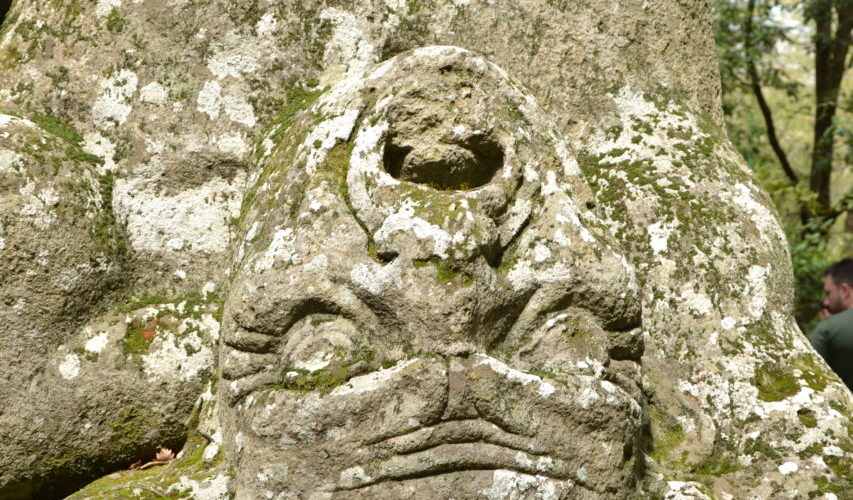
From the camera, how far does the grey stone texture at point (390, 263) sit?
2.75m

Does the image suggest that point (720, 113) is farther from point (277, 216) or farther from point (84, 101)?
point (84, 101)

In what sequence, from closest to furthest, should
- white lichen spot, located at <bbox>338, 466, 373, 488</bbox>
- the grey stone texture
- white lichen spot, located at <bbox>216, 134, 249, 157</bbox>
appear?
white lichen spot, located at <bbox>338, 466, 373, 488</bbox>
the grey stone texture
white lichen spot, located at <bbox>216, 134, 249, 157</bbox>

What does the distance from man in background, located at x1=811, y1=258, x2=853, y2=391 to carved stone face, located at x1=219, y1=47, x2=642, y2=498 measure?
2.95 m

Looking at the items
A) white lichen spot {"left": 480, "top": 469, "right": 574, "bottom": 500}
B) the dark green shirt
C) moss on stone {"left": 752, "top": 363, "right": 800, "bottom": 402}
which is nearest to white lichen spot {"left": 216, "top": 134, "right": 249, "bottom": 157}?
white lichen spot {"left": 480, "top": 469, "right": 574, "bottom": 500}

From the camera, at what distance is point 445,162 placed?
10.2 ft

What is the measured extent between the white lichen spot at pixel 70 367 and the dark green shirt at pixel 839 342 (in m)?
4.29

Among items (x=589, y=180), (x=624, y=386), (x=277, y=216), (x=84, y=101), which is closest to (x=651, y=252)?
(x=589, y=180)

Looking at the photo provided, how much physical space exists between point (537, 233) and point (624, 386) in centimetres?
57

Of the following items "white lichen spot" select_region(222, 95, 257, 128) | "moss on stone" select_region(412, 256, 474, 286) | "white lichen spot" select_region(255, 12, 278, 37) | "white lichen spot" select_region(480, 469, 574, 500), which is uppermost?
"white lichen spot" select_region(255, 12, 278, 37)

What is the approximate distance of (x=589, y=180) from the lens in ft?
13.1

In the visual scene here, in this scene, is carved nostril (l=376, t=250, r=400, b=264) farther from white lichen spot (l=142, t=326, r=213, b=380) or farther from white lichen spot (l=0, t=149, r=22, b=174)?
white lichen spot (l=0, t=149, r=22, b=174)

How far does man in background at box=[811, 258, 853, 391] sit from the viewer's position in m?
5.57

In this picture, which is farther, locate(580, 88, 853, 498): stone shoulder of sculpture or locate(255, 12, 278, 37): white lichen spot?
locate(255, 12, 278, 37): white lichen spot

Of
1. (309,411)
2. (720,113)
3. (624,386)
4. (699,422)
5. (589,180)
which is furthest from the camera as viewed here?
(720,113)
